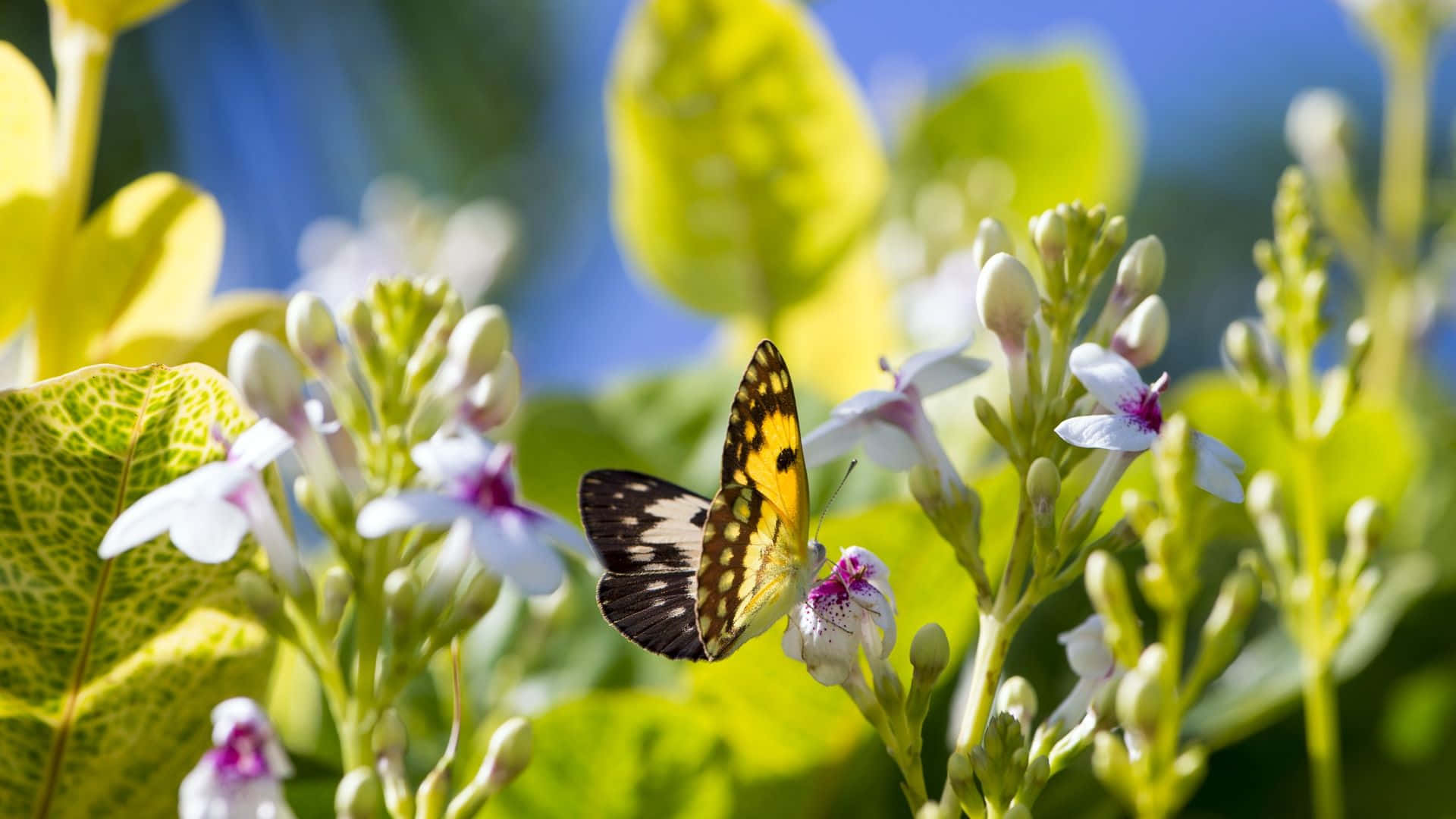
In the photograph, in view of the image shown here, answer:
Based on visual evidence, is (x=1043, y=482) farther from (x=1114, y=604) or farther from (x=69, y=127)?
(x=69, y=127)

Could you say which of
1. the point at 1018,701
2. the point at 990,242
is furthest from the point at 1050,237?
the point at 1018,701

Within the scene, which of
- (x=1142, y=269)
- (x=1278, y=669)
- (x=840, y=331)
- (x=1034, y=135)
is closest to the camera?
(x=1142, y=269)

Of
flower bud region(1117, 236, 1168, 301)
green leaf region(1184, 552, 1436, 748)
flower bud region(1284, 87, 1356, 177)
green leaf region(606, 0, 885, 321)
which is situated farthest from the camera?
flower bud region(1284, 87, 1356, 177)

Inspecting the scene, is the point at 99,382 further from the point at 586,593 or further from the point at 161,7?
the point at 586,593

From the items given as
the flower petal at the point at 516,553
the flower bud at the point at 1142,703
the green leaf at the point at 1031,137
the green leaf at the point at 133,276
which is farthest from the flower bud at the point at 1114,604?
the green leaf at the point at 1031,137

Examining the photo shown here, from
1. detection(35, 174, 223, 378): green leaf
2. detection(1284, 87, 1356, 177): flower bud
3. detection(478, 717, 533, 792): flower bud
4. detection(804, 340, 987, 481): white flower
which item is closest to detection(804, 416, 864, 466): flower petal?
detection(804, 340, 987, 481): white flower

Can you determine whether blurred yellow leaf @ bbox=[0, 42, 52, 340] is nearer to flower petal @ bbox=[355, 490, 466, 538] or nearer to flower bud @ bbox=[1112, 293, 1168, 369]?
flower petal @ bbox=[355, 490, 466, 538]
